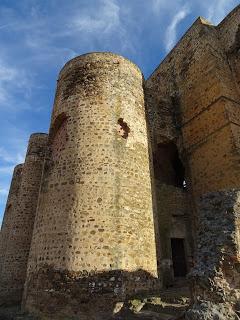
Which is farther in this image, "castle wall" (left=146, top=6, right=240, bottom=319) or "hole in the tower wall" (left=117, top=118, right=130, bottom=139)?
"castle wall" (left=146, top=6, right=240, bottom=319)

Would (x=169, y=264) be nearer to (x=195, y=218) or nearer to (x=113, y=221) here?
(x=195, y=218)

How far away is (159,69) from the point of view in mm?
14750

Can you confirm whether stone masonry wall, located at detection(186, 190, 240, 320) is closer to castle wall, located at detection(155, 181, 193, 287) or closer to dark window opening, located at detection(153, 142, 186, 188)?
castle wall, located at detection(155, 181, 193, 287)

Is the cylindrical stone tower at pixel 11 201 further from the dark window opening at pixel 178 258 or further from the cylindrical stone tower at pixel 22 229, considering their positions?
the dark window opening at pixel 178 258

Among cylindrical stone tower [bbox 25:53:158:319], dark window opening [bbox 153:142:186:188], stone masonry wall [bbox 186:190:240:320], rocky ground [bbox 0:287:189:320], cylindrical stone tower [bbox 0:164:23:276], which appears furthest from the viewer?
cylindrical stone tower [bbox 0:164:23:276]

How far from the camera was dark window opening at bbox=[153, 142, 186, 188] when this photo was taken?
40.4ft

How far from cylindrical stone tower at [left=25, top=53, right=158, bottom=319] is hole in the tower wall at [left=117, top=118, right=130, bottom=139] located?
3cm

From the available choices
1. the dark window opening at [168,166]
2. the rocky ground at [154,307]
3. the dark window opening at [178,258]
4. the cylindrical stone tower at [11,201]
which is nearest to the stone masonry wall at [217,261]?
the rocky ground at [154,307]

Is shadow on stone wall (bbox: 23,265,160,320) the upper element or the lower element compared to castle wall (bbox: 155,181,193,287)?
lower

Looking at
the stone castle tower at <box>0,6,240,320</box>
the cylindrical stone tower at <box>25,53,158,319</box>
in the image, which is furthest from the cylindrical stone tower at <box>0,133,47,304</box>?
the cylindrical stone tower at <box>25,53,158,319</box>

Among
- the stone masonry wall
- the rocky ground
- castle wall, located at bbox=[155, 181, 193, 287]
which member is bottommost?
the rocky ground

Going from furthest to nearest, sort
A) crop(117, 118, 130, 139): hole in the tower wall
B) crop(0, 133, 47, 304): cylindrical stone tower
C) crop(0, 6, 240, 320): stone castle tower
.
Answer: crop(0, 133, 47, 304): cylindrical stone tower, crop(117, 118, 130, 139): hole in the tower wall, crop(0, 6, 240, 320): stone castle tower

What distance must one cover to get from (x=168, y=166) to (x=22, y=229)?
21.4 feet

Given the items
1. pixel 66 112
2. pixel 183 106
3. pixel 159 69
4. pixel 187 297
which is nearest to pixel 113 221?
pixel 187 297
